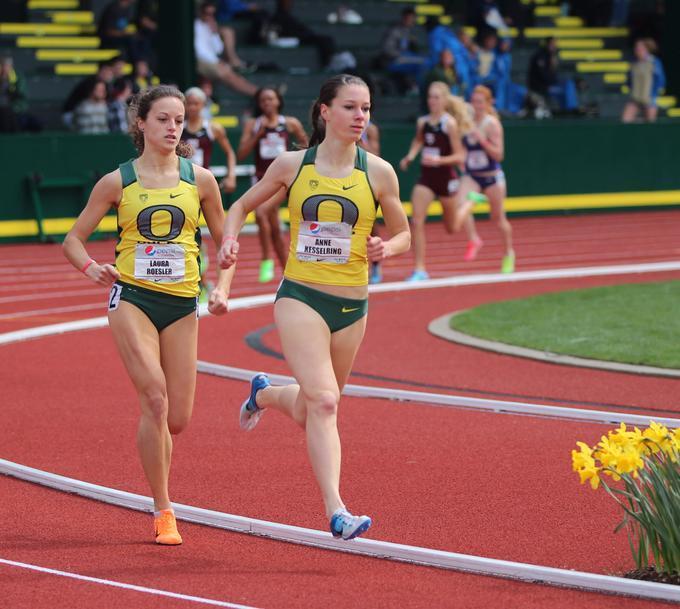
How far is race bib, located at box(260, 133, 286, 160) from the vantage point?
17000 millimetres

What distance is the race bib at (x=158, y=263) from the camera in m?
6.80

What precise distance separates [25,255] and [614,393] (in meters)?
12.2

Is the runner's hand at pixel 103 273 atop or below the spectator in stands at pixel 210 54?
atop

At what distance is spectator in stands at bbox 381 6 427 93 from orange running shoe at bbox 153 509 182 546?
23281 mm

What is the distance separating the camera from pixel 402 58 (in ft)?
96.9

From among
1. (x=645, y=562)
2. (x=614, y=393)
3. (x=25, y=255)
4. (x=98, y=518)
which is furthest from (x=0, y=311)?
(x=645, y=562)

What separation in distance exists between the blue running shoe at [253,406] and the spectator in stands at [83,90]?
1678 cm

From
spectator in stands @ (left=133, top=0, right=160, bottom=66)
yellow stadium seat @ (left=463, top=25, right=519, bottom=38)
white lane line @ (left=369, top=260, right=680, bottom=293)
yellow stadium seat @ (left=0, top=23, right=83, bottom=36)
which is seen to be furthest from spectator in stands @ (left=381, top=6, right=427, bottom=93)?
white lane line @ (left=369, top=260, right=680, bottom=293)

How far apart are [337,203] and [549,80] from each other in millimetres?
24620

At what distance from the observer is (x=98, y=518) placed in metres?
7.08

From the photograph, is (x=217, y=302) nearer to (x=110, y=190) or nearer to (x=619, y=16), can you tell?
(x=110, y=190)

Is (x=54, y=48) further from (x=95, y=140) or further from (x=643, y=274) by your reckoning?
(x=643, y=274)

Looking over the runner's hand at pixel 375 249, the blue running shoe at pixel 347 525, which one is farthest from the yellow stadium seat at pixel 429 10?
the blue running shoe at pixel 347 525

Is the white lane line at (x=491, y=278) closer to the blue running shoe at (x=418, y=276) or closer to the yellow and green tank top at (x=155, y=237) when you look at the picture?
the blue running shoe at (x=418, y=276)
